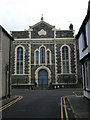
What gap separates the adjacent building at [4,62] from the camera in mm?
16766

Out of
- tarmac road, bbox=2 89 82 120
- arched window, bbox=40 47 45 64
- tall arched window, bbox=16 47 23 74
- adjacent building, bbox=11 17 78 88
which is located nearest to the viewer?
tarmac road, bbox=2 89 82 120

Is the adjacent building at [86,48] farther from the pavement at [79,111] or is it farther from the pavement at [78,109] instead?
the pavement at [79,111]

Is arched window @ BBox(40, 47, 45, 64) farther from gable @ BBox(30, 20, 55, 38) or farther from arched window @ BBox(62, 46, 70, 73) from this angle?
arched window @ BBox(62, 46, 70, 73)

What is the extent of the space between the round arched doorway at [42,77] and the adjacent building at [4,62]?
19328 millimetres

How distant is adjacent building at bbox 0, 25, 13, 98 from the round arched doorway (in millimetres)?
19328

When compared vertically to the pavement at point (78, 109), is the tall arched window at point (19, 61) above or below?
above

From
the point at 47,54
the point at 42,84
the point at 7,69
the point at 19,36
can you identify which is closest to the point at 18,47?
the point at 19,36

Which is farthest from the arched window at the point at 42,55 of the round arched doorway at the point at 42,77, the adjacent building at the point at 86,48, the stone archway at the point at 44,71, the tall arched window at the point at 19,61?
the adjacent building at the point at 86,48

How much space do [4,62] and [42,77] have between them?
21482 mm

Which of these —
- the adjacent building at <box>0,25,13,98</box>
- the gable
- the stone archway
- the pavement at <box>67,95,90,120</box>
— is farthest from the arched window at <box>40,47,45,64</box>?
the pavement at <box>67,95,90,120</box>

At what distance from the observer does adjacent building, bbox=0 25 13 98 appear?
16.8m

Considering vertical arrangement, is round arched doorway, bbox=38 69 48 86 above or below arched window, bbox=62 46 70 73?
below

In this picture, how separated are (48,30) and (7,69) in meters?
23.3

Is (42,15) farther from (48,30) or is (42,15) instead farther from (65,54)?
(65,54)
